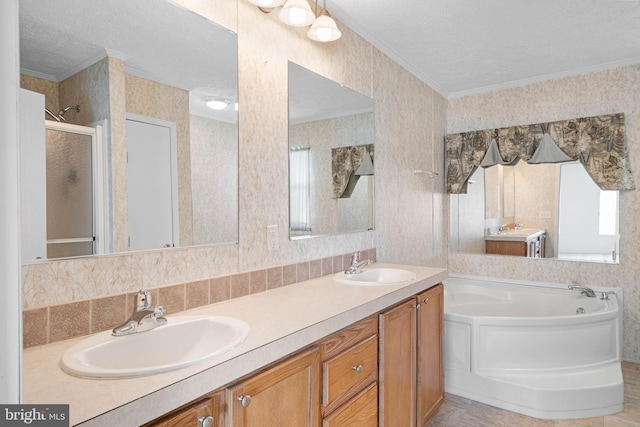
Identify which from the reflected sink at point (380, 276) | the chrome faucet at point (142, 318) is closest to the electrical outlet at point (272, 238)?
the reflected sink at point (380, 276)

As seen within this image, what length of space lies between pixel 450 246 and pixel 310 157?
2.55 meters

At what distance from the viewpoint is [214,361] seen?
91 cm

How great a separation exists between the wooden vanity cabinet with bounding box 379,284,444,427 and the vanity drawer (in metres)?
0.08

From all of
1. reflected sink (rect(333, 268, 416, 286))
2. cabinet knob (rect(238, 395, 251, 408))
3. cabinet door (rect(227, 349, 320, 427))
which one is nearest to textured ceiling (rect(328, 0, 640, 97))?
reflected sink (rect(333, 268, 416, 286))

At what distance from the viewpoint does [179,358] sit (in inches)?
46.6

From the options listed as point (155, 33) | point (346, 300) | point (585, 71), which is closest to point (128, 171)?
point (155, 33)

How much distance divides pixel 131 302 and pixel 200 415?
0.55m

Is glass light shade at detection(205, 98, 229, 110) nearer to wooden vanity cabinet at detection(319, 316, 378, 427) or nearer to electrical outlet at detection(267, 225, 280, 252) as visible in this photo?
electrical outlet at detection(267, 225, 280, 252)

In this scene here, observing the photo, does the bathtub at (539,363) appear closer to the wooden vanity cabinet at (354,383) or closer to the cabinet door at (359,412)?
the wooden vanity cabinet at (354,383)

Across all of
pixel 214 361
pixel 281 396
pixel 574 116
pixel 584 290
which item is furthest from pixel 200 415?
pixel 574 116

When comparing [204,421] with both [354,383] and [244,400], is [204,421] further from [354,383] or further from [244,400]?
[354,383]

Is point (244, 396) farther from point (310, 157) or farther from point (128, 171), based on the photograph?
point (310, 157)

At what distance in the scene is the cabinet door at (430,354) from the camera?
199cm

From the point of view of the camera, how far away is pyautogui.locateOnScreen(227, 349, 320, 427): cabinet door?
38.5 inches
